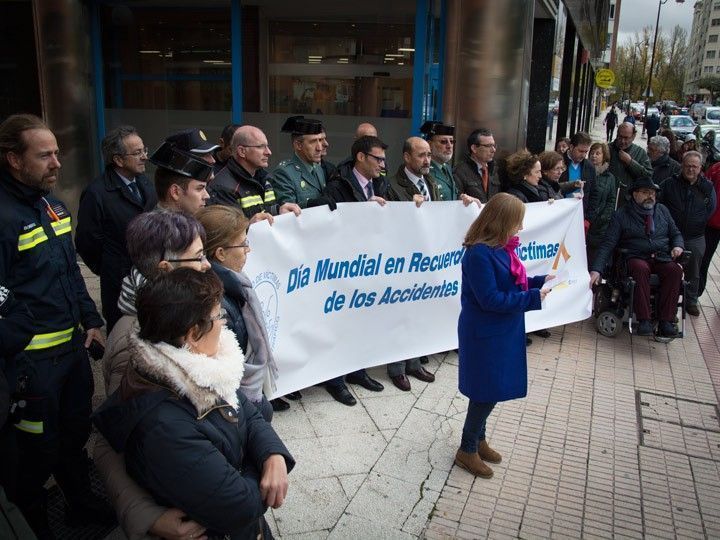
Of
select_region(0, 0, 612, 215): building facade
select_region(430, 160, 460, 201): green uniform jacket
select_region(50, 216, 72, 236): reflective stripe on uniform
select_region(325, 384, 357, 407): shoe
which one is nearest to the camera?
select_region(50, 216, 72, 236): reflective stripe on uniform

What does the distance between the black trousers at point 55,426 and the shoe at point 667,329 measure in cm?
506

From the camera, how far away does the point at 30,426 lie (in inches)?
115

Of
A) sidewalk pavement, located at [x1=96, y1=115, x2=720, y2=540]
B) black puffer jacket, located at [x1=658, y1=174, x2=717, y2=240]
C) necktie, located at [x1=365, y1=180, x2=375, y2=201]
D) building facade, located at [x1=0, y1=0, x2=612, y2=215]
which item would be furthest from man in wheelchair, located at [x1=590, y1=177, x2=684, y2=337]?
building facade, located at [x1=0, y1=0, x2=612, y2=215]

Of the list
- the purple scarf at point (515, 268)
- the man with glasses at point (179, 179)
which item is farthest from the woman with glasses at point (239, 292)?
the purple scarf at point (515, 268)

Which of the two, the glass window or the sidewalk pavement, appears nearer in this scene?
the sidewalk pavement

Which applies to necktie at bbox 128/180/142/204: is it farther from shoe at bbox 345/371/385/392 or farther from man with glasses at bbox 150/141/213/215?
shoe at bbox 345/371/385/392

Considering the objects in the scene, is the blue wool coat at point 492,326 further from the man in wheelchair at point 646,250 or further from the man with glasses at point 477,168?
the man in wheelchair at point 646,250

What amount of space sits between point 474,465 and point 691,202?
462 cm

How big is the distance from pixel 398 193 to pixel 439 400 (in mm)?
1670

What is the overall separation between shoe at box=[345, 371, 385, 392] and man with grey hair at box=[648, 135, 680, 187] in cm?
521

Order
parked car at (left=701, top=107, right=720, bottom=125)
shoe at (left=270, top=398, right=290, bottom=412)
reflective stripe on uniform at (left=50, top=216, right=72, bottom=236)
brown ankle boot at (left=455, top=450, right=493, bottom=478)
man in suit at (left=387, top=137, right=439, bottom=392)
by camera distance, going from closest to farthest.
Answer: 1. reflective stripe on uniform at (left=50, top=216, right=72, bottom=236)
2. brown ankle boot at (left=455, top=450, right=493, bottom=478)
3. shoe at (left=270, top=398, right=290, bottom=412)
4. man in suit at (left=387, top=137, right=439, bottom=392)
5. parked car at (left=701, top=107, right=720, bottom=125)

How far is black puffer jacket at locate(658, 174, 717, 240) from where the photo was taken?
6.95 metres

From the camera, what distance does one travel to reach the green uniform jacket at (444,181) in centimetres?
558

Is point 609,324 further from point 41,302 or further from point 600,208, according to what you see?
point 41,302
